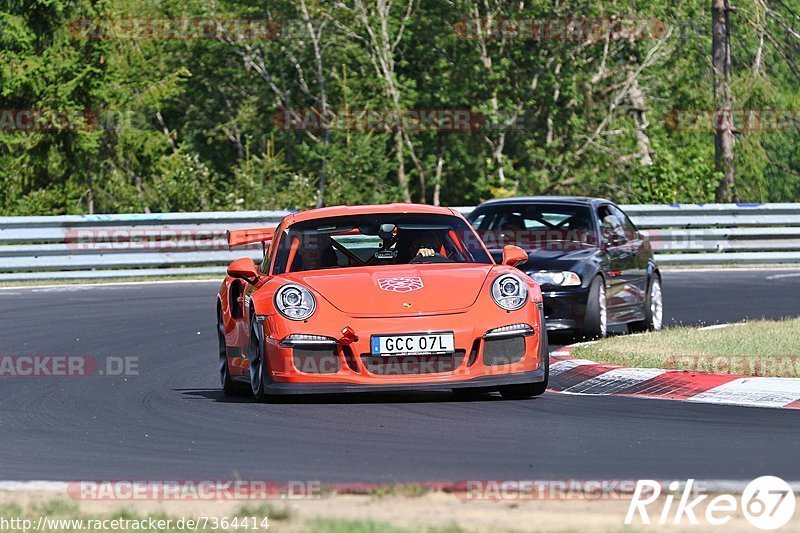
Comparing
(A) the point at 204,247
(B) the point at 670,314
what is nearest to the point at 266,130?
(A) the point at 204,247

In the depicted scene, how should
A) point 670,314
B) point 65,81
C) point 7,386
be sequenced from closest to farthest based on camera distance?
point 7,386 → point 670,314 → point 65,81

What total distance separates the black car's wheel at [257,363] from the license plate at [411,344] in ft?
2.57

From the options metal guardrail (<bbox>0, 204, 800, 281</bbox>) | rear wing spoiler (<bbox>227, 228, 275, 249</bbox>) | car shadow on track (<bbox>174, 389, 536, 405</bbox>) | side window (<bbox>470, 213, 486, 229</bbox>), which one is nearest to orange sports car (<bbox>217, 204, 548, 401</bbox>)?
car shadow on track (<bbox>174, 389, 536, 405</bbox>)

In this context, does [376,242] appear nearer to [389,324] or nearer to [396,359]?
[389,324]

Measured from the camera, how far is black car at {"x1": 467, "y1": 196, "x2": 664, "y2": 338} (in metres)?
14.3

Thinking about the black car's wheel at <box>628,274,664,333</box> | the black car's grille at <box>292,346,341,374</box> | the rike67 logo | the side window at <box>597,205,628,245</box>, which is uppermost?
the side window at <box>597,205,628,245</box>

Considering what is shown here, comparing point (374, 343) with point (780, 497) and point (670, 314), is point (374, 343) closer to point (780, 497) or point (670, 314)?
point (780, 497)

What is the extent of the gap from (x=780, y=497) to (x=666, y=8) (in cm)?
3261

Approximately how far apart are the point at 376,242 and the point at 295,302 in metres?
1.40

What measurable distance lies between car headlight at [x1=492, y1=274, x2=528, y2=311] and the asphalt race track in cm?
61

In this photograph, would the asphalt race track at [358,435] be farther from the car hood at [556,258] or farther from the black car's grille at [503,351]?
the car hood at [556,258]

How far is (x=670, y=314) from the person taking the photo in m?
17.6

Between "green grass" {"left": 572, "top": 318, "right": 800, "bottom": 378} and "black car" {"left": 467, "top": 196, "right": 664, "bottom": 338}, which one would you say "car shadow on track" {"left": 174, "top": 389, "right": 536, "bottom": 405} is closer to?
"green grass" {"left": 572, "top": 318, "right": 800, "bottom": 378}

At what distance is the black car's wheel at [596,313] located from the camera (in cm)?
1435
